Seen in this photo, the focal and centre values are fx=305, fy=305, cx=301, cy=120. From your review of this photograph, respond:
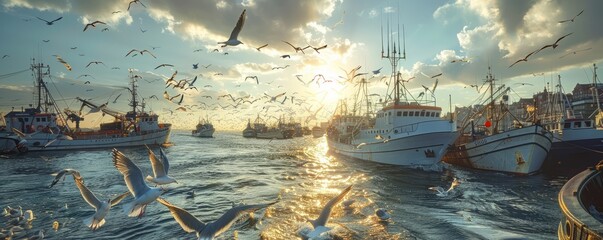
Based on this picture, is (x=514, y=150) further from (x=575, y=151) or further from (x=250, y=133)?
(x=250, y=133)

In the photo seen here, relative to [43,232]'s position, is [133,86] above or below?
above

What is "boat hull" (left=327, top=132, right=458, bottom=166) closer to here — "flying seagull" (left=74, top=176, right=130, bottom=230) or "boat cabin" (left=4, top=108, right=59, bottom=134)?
"flying seagull" (left=74, top=176, right=130, bottom=230)

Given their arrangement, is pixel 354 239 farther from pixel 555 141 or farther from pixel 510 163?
pixel 555 141

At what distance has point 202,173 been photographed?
72.5 ft

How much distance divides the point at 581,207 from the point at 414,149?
17.5m

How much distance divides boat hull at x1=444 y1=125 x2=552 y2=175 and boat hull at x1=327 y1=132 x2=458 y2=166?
224 cm

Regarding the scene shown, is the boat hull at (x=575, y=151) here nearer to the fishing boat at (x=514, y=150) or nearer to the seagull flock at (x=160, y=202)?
the fishing boat at (x=514, y=150)

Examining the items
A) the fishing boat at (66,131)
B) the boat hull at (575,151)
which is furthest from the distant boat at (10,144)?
the boat hull at (575,151)

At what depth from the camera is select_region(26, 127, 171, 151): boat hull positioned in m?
41.9

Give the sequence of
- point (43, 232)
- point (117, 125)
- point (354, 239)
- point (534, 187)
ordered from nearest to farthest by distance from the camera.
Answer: point (354, 239)
point (43, 232)
point (534, 187)
point (117, 125)

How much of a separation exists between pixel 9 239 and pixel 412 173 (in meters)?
19.7

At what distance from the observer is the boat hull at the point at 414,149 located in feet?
70.1

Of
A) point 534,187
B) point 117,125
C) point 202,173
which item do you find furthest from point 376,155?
point 117,125

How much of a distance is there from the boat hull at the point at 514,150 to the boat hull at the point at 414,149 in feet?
7.34
